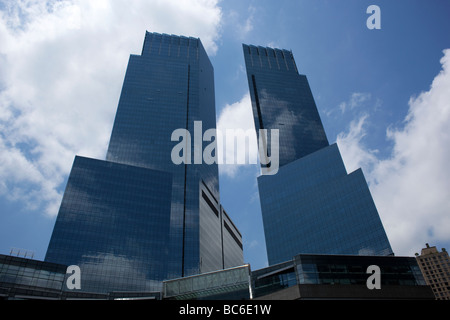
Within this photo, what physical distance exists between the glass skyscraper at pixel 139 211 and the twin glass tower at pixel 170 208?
14.9 inches

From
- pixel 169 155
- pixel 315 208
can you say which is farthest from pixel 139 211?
pixel 315 208

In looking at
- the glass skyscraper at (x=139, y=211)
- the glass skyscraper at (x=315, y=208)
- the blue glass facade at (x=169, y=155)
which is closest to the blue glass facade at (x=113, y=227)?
the glass skyscraper at (x=139, y=211)

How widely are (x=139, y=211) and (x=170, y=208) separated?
14.9m

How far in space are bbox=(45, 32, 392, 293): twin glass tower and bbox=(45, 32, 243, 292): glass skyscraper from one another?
380mm

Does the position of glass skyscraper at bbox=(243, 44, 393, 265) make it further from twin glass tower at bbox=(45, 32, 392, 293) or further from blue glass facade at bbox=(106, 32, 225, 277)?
blue glass facade at bbox=(106, 32, 225, 277)

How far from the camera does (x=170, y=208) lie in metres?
155

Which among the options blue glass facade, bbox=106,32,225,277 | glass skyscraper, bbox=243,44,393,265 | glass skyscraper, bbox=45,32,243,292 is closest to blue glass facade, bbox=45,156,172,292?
glass skyscraper, bbox=45,32,243,292

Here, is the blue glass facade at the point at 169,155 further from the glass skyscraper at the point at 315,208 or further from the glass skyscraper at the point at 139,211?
the glass skyscraper at the point at 315,208

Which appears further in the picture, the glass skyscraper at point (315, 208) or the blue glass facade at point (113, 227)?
the glass skyscraper at point (315, 208)

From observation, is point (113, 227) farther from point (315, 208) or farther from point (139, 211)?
point (315, 208)

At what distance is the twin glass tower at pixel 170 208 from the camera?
129125mm

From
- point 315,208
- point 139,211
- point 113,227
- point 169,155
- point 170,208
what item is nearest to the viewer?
point 113,227
